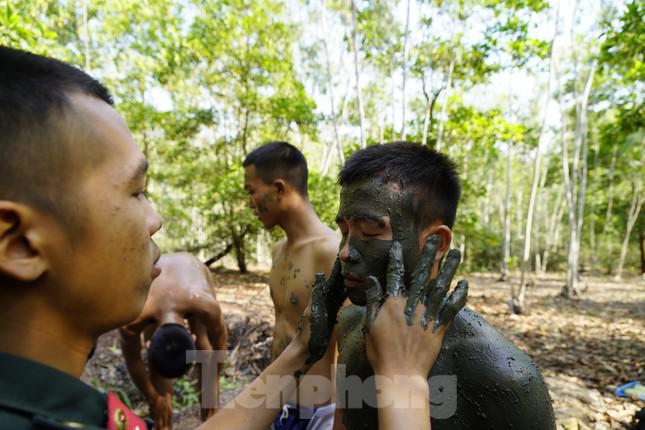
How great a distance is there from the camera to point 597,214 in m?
28.9

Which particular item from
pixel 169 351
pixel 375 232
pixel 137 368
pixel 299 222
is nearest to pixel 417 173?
pixel 375 232

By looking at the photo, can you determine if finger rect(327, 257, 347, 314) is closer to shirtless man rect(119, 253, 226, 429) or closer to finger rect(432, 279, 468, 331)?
finger rect(432, 279, 468, 331)

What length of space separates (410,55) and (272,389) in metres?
9.93

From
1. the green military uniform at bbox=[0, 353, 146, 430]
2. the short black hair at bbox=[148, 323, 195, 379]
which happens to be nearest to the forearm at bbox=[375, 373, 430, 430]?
the green military uniform at bbox=[0, 353, 146, 430]

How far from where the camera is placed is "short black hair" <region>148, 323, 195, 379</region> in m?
3.31

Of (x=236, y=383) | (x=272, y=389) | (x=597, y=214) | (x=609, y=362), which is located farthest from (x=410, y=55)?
(x=597, y=214)

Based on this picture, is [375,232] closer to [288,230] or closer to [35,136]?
[35,136]

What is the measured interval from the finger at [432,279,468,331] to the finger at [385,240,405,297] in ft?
0.45

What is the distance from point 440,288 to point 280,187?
7.54 ft

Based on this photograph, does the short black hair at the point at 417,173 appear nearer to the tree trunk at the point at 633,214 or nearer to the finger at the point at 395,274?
the finger at the point at 395,274

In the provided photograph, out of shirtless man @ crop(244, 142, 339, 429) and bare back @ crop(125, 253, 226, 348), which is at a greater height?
shirtless man @ crop(244, 142, 339, 429)

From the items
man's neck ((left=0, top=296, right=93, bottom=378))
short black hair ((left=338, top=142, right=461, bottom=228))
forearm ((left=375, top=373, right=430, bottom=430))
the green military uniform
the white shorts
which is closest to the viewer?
the green military uniform

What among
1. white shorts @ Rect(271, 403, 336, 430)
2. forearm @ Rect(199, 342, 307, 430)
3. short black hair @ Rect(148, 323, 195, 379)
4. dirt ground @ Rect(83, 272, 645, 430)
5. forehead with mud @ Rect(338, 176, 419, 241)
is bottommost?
dirt ground @ Rect(83, 272, 645, 430)

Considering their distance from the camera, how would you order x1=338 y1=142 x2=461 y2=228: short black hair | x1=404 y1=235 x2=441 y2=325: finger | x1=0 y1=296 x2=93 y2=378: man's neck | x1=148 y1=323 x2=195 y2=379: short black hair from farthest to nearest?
1. x1=148 y1=323 x2=195 y2=379: short black hair
2. x1=338 y1=142 x2=461 y2=228: short black hair
3. x1=404 y1=235 x2=441 y2=325: finger
4. x1=0 y1=296 x2=93 y2=378: man's neck
